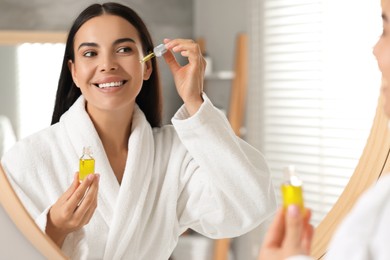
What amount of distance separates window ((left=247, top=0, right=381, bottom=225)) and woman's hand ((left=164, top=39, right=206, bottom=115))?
7 cm

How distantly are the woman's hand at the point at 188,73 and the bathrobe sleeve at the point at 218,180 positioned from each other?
0.01m

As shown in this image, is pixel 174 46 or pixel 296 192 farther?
pixel 174 46

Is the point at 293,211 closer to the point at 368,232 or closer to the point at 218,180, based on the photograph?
the point at 368,232

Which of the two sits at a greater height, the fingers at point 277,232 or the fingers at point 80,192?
the fingers at point 277,232

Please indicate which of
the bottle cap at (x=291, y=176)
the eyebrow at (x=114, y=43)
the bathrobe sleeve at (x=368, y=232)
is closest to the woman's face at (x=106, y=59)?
the eyebrow at (x=114, y=43)

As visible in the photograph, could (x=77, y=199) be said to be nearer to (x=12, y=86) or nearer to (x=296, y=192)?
(x=12, y=86)

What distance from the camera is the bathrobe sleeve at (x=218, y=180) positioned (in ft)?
2.73

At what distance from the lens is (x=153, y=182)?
2.87 feet

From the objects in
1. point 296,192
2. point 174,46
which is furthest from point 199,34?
point 296,192

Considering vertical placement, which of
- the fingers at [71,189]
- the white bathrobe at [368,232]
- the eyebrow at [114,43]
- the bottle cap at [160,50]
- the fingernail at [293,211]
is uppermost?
the eyebrow at [114,43]

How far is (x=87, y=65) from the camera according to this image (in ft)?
2.73

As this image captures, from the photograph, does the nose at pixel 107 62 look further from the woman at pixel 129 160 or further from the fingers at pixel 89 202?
the fingers at pixel 89 202

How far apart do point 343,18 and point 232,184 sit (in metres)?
0.26

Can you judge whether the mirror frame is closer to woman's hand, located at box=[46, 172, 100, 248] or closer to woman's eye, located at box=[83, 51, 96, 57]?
woman's hand, located at box=[46, 172, 100, 248]
